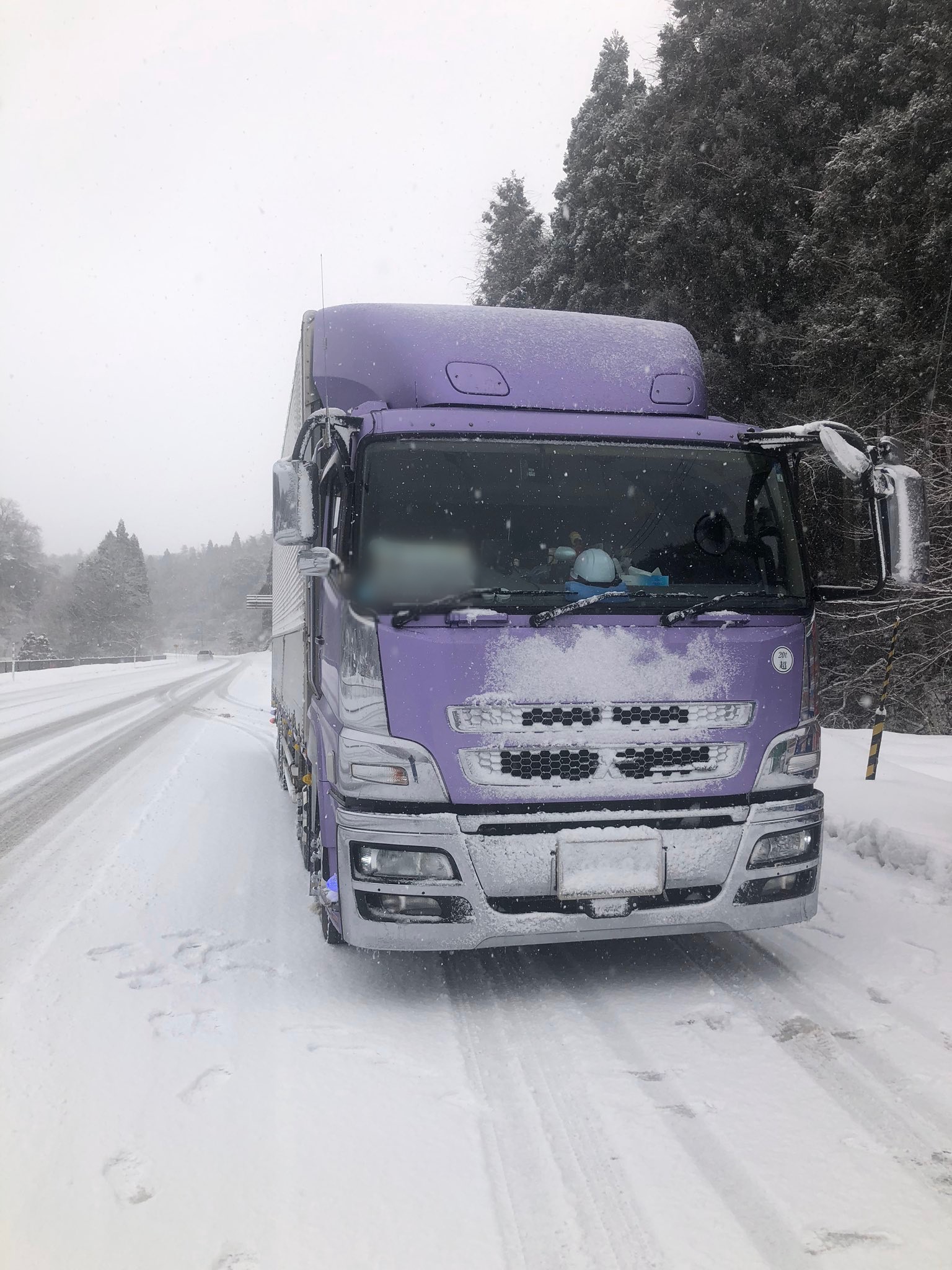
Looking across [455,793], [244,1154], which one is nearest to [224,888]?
[455,793]

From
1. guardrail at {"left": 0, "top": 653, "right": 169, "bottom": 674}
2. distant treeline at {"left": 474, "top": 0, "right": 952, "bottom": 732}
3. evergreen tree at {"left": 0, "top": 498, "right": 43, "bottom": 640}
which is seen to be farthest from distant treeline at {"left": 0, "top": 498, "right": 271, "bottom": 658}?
distant treeline at {"left": 474, "top": 0, "right": 952, "bottom": 732}

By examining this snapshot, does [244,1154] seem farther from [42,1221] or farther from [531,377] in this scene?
[531,377]

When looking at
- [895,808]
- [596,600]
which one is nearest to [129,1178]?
[596,600]

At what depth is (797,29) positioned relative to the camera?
18125 mm

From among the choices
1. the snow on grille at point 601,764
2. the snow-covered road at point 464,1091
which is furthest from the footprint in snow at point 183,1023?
the snow on grille at point 601,764

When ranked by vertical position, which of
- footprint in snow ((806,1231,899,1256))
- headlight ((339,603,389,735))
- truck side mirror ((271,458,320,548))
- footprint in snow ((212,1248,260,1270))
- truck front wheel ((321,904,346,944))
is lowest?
footprint in snow ((212,1248,260,1270))

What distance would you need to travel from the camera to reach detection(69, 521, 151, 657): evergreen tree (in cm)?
9850

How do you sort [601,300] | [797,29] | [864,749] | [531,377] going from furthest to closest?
[601,300]
[797,29]
[864,749]
[531,377]

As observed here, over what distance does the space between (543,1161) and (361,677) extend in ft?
6.19

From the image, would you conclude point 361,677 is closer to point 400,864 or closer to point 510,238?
point 400,864

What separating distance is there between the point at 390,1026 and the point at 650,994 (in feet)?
3.89

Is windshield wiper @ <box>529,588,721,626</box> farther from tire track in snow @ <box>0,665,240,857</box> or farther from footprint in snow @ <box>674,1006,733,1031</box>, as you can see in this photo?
tire track in snow @ <box>0,665,240,857</box>

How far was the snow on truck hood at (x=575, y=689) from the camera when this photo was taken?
A: 146 inches

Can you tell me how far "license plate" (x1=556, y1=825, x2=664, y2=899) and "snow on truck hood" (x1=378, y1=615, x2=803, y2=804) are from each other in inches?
6.4
